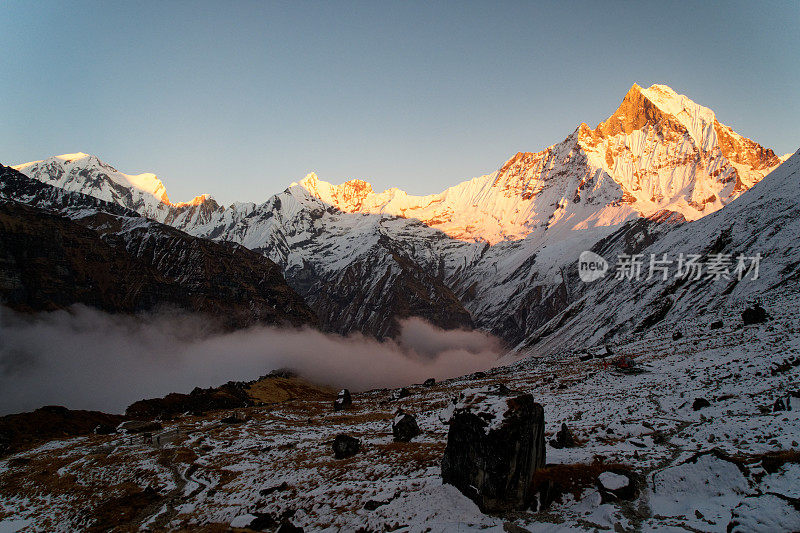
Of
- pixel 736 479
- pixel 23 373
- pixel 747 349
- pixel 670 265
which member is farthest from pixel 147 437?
pixel 23 373

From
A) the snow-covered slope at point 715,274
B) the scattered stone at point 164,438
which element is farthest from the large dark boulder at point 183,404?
the snow-covered slope at point 715,274

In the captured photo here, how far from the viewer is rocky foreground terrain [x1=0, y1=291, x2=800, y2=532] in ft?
60.1

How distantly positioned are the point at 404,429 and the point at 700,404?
83.5ft

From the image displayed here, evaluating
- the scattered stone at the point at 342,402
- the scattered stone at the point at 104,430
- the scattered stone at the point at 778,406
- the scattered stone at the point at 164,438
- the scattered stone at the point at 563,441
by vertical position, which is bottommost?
the scattered stone at the point at 342,402

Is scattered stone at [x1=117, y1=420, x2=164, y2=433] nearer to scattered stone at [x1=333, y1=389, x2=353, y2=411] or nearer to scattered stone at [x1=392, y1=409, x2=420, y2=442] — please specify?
scattered stone at [x1=333, y1=389, x2=353, y2=411]

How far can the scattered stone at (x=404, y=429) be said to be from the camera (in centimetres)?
4109

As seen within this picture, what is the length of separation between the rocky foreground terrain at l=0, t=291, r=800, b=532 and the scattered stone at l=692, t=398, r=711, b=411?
0.26 ft

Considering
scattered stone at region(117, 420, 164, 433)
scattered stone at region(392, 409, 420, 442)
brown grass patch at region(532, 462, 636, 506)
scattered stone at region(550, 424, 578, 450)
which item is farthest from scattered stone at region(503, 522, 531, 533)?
scattered stone at region(117, 420, 164, 433)

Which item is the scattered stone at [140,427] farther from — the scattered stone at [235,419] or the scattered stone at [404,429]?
the scattered stone at [404,429]

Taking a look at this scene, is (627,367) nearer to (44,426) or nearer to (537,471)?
(537,471)

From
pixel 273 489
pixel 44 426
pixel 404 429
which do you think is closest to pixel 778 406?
pixel 404 429

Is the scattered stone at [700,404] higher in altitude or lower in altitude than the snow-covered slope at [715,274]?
lower

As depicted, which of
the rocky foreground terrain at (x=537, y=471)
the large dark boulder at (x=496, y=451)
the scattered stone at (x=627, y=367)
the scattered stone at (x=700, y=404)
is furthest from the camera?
the scattered stone at (x=627, y=367)

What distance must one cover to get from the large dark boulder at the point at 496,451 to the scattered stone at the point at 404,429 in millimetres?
18162
